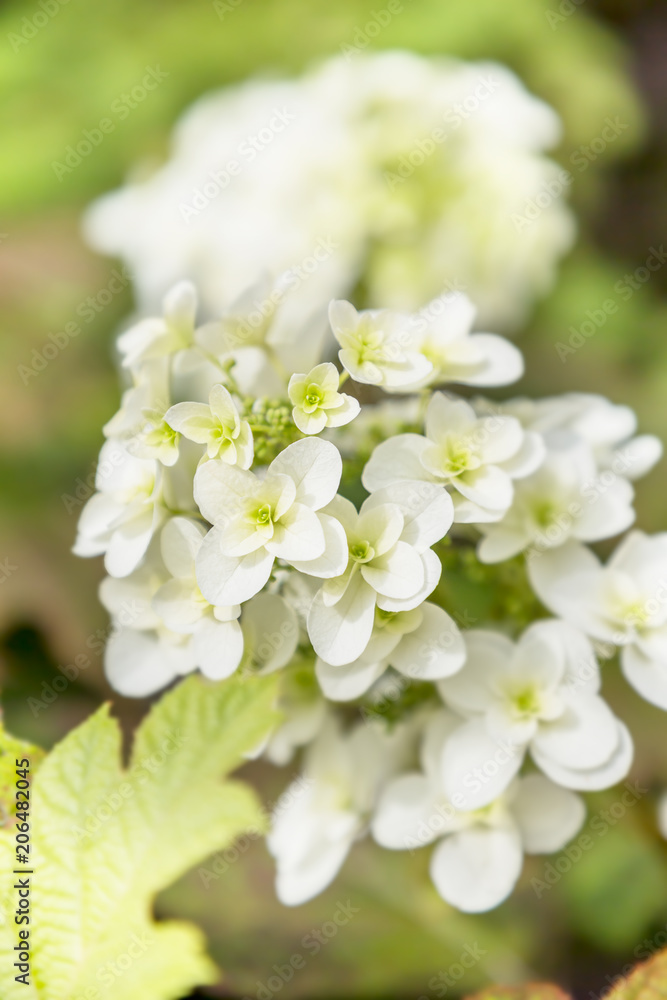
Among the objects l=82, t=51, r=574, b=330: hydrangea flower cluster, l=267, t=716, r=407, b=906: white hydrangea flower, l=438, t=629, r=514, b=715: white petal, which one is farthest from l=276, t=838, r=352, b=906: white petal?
l=82, t=51, r=574, b=330: hydrangea flower cluster

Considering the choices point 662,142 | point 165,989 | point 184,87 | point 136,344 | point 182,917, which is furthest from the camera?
point 662,142

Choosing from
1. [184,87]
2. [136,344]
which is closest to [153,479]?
[136,344]

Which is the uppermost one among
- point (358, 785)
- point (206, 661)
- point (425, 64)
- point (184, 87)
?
point (425, 64)

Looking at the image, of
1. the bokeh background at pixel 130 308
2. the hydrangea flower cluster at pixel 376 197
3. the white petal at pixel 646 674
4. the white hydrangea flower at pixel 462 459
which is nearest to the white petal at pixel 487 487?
the white hydrangea flower at pixel 462 459

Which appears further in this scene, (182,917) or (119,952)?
(182,917)

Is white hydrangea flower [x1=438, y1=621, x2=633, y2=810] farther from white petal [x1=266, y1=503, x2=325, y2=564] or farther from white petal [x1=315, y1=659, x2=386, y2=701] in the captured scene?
white petal [x1=266, y1=503, x2=325, y2=564]

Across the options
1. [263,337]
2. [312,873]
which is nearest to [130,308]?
Result: [263,337]

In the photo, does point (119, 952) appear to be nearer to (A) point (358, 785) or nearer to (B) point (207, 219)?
(A) point (358, 785)
